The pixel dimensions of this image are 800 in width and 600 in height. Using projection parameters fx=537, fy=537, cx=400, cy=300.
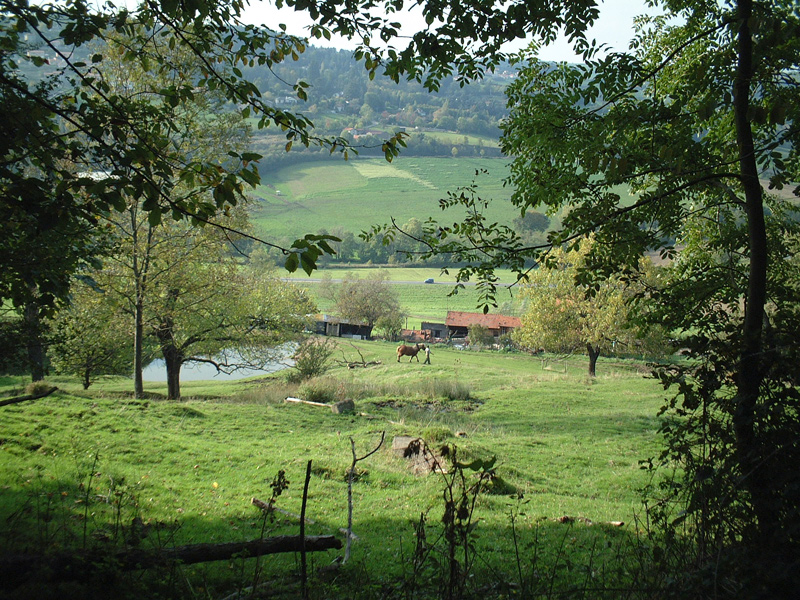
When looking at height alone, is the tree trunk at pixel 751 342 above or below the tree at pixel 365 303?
below

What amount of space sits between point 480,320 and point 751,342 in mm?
58858

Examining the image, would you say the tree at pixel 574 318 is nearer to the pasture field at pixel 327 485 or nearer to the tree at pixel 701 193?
the pasture field at pixel 327 485

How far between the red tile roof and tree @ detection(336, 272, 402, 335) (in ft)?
22.3

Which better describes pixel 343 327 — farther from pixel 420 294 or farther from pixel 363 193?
pixel 363 193

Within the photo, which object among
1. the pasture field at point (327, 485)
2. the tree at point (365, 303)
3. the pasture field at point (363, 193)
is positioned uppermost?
the pasture field at point (363, 193)

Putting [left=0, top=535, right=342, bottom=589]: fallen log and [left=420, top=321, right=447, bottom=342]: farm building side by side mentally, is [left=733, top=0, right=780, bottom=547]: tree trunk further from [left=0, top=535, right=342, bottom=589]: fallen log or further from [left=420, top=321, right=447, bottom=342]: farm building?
[left=420, top=321, right=447, bottom=342]: farm building

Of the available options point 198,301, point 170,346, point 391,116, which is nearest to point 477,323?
point 170,346

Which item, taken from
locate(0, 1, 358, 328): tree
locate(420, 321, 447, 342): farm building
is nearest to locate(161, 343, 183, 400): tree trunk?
locate(0, 1, 358, 328): tree

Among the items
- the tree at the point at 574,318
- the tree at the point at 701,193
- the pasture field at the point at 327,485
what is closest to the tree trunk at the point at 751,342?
the tree at the point at 701,193

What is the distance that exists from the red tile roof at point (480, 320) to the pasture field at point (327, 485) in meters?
41.2

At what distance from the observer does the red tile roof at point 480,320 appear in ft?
203

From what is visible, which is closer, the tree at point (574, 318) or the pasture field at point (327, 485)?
the pasture field at point (327, 485)

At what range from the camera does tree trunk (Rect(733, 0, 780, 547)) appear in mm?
3371

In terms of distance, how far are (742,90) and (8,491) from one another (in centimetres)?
888
